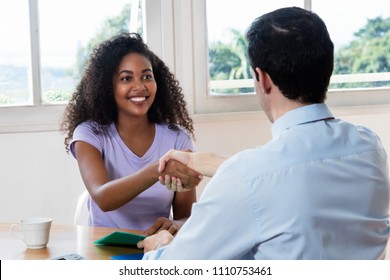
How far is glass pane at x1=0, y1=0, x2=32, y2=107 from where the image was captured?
2.97 meters

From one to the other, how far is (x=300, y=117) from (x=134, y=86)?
1.26 m

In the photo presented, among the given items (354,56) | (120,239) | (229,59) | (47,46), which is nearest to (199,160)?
(120,239)

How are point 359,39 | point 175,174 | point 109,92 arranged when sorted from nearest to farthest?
1. point 175,174
2. point 109,92
3. point 359,39

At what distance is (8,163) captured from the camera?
2.92 meters

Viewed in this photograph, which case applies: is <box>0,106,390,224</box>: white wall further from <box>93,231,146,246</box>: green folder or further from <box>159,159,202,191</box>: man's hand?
<box>93,231,146,246</box>: green folder

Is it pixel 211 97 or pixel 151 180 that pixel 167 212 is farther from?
pixel 211 97

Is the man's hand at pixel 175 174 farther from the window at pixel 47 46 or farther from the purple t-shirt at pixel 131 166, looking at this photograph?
the window at pixel 47 46

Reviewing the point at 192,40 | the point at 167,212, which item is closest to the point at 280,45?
the point at 167,212

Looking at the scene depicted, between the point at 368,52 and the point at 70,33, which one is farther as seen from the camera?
the point at 368,52

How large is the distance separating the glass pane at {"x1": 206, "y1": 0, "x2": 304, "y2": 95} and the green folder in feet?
4.86

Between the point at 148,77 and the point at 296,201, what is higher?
the point at 148,77

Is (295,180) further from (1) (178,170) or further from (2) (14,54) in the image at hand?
(2) (14,54)

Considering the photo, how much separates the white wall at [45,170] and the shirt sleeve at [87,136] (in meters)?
0.54

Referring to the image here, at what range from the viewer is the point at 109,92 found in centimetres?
249
